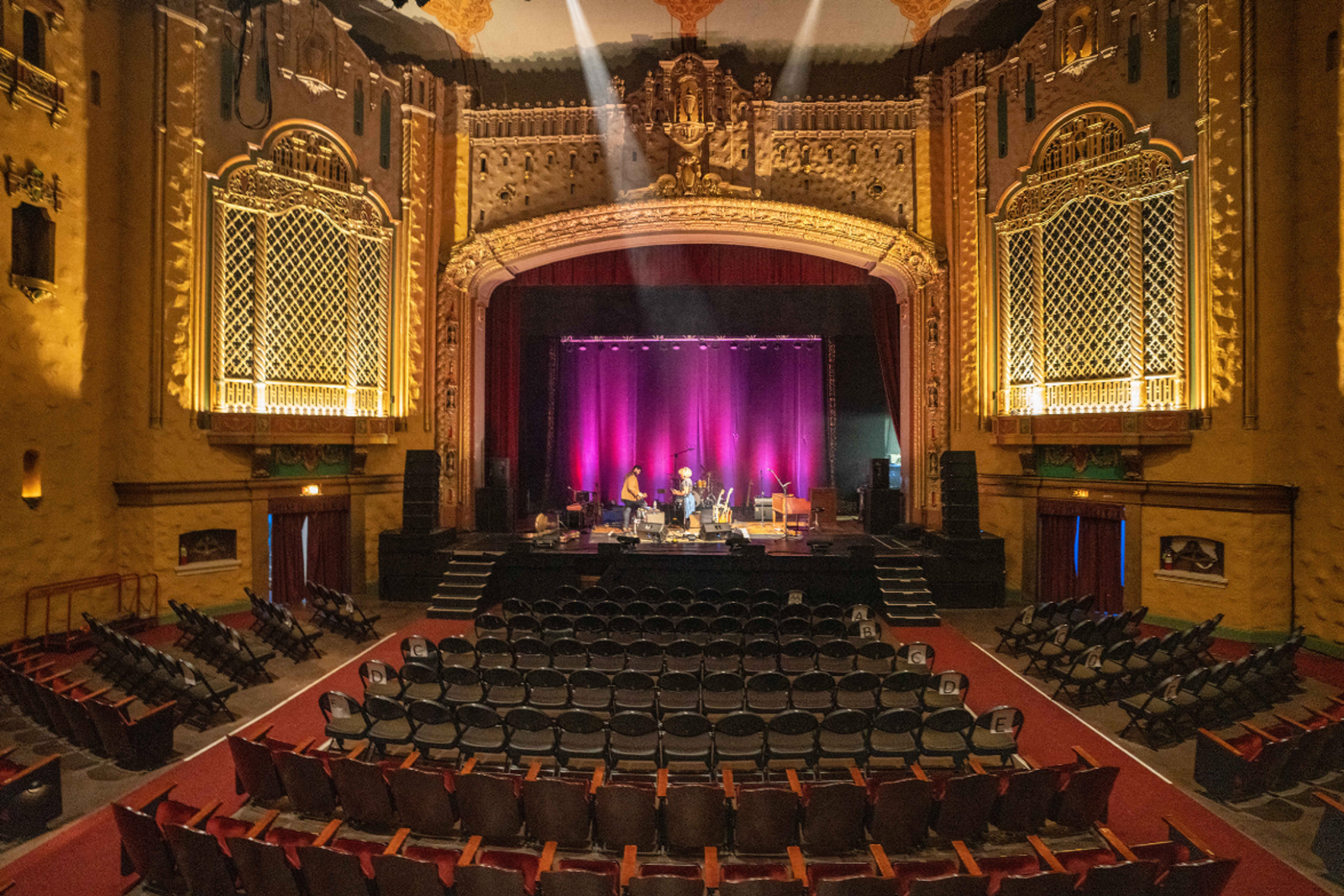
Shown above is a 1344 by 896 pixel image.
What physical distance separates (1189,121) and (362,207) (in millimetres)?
16169

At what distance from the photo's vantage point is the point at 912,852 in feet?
18.3

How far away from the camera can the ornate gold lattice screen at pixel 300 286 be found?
13727mm

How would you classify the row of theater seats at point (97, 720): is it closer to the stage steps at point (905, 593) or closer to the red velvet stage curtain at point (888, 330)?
the stage steps at point (905, 593)

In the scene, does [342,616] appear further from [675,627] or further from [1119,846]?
[1119,846]

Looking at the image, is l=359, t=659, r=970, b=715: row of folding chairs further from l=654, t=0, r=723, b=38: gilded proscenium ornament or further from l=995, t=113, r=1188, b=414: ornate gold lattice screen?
l=654, t=0, r=723, b=38: gilded proscenium ornament

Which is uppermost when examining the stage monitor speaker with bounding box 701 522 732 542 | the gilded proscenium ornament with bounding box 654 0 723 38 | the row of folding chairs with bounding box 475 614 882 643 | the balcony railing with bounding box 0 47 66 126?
the gilded proscenium ornament with bounding box 654 0 723 38

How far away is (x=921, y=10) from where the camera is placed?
607 inches

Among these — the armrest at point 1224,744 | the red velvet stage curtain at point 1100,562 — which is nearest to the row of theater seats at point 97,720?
the armrest at point 1224,744

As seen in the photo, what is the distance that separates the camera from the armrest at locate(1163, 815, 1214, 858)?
15.6ft

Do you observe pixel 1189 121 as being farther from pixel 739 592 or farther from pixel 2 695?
pixel 2 695

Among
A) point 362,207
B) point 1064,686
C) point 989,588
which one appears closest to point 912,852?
point 1064,686

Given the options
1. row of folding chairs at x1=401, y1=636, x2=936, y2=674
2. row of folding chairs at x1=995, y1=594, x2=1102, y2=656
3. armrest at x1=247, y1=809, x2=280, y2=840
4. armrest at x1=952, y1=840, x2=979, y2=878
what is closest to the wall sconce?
row of folding chairs at x1=401, y1=636, x2=936, y2=674

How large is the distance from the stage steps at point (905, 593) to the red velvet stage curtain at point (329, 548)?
11.3 m

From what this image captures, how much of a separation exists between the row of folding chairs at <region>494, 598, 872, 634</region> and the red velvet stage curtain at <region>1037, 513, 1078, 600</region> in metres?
5.78
